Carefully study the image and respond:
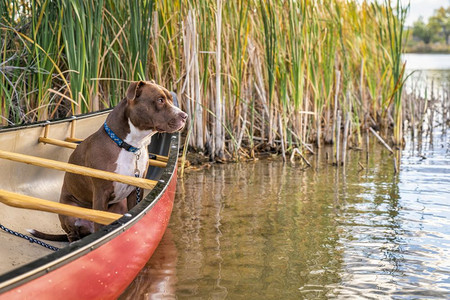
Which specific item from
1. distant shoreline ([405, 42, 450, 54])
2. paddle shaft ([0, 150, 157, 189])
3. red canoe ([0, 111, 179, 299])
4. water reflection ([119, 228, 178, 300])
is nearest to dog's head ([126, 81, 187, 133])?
red canoe ([0, 111, 179, 299])

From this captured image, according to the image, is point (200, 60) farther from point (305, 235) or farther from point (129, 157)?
point (129, 157)

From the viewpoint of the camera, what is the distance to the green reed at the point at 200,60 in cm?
565

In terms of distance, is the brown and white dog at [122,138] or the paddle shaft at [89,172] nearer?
the paddle shaft at [89,172]

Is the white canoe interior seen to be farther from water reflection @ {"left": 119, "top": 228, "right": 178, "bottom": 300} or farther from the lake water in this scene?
the lake water

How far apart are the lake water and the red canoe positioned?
0.43 meters

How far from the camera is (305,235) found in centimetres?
460

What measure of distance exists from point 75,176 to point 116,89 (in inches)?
97.8

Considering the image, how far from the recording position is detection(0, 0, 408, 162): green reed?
18.5 feet

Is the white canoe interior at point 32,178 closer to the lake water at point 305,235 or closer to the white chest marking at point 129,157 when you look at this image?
the white chest marking at point 129,157

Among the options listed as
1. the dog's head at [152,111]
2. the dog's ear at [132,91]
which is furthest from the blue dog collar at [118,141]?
the dog's ear at [132,91]

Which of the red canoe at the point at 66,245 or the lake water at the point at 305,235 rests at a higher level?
the red canoe at the point at 66,245

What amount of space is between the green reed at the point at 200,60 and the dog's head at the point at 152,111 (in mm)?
1763

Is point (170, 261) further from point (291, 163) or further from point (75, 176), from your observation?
point (291, 163)

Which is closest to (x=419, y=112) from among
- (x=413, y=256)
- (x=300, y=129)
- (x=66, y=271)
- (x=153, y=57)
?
(x=300, y=129)
